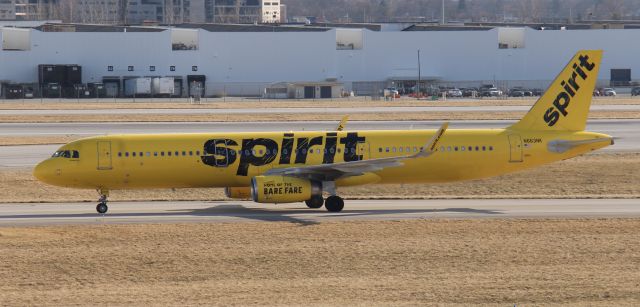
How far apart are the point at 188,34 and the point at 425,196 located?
112 metres

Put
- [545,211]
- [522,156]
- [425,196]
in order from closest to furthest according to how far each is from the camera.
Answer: [545,211] < [522,156] < [425,196]

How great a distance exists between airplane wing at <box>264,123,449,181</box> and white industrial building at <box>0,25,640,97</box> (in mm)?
108093

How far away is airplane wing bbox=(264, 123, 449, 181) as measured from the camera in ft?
152

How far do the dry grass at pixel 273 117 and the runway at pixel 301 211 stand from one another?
46927mm

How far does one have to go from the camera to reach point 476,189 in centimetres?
5544

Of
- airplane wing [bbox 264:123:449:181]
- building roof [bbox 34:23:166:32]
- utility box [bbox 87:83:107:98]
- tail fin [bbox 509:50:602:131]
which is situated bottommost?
utility box [bbox 87:83:107:98]

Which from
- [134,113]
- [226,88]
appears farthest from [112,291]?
[226,88]

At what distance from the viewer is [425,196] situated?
53.0 m

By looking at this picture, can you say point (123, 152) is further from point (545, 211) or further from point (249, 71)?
point (249, 71)

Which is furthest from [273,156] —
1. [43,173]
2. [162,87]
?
[162,87]

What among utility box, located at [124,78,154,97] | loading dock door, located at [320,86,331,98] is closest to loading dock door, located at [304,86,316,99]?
loading dock door, located at [320,86,331,98]

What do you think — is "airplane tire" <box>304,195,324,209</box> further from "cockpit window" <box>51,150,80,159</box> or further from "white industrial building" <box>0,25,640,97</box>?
"white industrial building" <box>0,25,640,97</box>

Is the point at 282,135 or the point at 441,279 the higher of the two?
the point at 282,135

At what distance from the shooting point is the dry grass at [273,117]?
9769 cm
